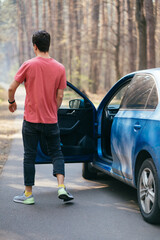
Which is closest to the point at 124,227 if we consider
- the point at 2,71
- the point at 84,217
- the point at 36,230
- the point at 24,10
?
the point at 84,217

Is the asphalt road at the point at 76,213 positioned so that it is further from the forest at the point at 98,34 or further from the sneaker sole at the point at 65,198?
the forest at the point at 98,34

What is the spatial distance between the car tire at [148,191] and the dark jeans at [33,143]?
122 cm

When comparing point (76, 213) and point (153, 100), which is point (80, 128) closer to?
point (76, 213)

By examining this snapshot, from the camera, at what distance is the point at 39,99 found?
5.80 metres

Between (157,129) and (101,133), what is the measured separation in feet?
7.20

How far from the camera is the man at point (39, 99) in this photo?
5738 millimetres

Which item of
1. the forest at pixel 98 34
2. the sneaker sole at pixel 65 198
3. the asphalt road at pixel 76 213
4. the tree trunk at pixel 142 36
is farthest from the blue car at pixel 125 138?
the tree trunk at pixel 142 36

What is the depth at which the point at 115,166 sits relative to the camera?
6355 mm

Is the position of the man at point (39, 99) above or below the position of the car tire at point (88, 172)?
above

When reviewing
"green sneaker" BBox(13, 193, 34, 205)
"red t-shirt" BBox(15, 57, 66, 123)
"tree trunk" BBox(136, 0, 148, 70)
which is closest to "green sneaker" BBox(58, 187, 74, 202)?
"green sneaker" BBox(13, 193, 34, 205)

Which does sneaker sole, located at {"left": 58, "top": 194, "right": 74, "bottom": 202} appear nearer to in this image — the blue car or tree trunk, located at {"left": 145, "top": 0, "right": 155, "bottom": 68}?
the blue car

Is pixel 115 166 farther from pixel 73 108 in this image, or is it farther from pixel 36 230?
pixel 36 230

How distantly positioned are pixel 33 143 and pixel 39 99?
24.4 inches

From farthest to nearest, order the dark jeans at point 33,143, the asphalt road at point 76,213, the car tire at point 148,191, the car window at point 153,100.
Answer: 1. the dark jeans at point 33,143
2. the car window at point 153,100
3. the car tire at point 148,191
4. the asphalt road at point 76,213
